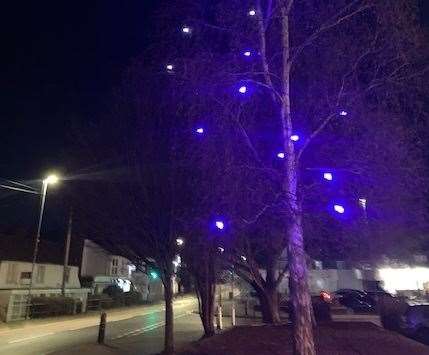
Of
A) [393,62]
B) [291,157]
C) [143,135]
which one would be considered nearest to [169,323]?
[143,135]

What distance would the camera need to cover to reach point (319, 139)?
1531 centimetres

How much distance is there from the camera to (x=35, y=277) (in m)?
39.2

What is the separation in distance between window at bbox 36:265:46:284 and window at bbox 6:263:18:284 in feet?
14.2

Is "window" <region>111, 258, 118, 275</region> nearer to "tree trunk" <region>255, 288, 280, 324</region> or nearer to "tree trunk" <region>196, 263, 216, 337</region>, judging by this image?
"tree trunk" <region>255, 288, 280, 324</region>

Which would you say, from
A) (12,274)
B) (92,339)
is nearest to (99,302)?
(12,274)

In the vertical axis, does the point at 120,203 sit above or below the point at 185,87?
below

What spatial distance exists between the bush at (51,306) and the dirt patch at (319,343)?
22.4 meters

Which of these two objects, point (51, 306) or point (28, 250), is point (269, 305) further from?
point (28, 250)

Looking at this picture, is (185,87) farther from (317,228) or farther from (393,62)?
(317,228)

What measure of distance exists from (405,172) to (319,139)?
356 cm

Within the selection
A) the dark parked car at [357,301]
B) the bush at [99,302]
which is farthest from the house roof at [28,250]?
the dark parked car at [357,301]

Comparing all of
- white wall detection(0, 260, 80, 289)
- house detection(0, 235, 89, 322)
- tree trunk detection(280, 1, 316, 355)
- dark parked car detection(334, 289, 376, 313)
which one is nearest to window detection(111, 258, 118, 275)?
house detection(0, 235, 89, 322)

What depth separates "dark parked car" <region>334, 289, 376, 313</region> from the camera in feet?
101

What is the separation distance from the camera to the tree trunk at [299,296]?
898 cm
